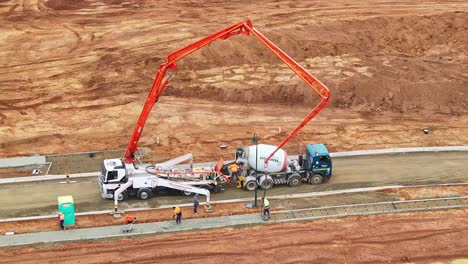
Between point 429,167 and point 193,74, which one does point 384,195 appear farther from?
point 193,74

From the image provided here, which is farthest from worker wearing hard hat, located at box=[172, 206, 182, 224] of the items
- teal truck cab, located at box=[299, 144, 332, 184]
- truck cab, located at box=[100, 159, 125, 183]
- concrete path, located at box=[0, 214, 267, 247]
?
teal truck cab, located at box=[299, 144, 332, 184]

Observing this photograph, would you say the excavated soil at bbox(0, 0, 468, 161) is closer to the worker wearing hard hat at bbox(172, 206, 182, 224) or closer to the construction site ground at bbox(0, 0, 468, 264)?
the construction site ground at bbox(0, 0, 468, 264)

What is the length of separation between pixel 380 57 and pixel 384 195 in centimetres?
1755

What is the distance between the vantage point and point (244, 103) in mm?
40688

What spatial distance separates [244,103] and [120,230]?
16.4 meters

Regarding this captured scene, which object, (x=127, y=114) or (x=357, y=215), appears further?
(x=127, y=114)

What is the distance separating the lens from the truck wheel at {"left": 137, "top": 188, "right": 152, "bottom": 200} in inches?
1149

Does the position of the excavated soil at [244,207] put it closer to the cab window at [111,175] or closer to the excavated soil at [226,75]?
the cab window at [111,175]

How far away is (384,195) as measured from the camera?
30.4 metres

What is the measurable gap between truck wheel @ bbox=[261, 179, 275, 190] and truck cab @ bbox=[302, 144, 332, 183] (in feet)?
6.24

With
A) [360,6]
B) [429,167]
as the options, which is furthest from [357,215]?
[360,6]

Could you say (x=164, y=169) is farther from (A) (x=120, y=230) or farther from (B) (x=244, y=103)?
(B) (x=244, y=103)

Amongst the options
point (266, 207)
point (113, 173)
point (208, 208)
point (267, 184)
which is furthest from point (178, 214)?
point (267, 184)

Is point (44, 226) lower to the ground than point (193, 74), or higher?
lower
